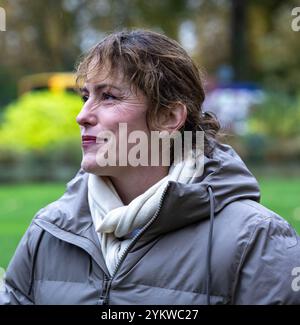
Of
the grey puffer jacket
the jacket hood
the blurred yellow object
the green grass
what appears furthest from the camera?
the blurred yellow object

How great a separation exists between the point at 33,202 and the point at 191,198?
28.6ft

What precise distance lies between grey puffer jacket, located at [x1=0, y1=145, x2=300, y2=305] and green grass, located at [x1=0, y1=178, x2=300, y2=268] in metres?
3.99

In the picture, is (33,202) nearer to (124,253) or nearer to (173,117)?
(173,117)

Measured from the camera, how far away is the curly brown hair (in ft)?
8.26

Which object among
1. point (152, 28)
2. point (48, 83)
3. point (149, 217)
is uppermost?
point (152, 28)

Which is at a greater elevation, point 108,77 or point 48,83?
point 108,77

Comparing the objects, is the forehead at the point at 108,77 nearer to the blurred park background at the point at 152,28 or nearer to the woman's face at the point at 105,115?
the woman's face at the point at 105,115

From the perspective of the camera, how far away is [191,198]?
2.35 meters

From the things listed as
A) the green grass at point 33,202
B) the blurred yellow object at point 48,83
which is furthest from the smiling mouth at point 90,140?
the blurred yellow object at point 48,83

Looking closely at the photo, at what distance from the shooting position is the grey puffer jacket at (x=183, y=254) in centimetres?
225

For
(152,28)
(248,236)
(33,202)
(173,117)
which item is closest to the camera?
(248,236)

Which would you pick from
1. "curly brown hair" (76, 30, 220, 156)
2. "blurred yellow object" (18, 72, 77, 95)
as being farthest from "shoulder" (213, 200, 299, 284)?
"blurred yellow object" (18, 72, 77, 95)

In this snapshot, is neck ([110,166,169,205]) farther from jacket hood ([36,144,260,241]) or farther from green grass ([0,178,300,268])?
green grass ([0,178,300,268])

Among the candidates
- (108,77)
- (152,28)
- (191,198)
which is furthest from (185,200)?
(152,28)
